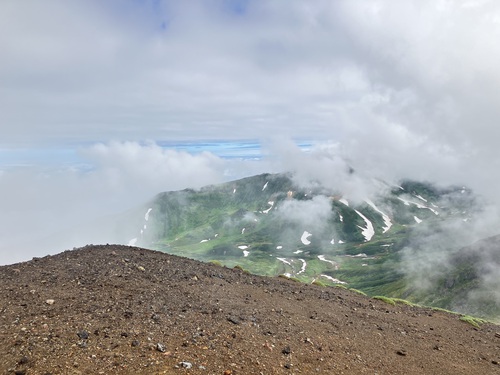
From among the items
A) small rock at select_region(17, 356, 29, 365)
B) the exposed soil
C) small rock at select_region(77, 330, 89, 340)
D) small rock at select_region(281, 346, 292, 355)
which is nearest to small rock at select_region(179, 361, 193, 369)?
the exposed soil

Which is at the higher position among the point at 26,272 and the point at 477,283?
the point at 26,272

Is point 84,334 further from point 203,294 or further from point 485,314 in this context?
point 485,314

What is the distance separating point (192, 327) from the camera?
18125mm

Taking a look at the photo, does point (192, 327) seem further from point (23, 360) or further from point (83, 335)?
point (23, 360)

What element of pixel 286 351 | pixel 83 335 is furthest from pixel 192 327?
pixel 83 335

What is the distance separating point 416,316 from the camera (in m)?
31.9

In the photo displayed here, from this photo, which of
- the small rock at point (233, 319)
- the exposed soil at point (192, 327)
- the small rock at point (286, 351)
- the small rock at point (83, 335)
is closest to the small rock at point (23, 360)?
the exposed soil at point (192, 327)

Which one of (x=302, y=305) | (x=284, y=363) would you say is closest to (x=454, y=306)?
(x=302, y=305)

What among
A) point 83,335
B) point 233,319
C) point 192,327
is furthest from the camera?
point 233,319

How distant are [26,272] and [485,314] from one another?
15998cm

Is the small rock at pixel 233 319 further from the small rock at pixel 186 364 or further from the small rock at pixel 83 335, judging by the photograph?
the small rock at pixel 83 335

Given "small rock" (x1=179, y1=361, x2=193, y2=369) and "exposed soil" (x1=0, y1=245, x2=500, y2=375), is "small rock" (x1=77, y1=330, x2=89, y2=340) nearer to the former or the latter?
"exposed soil" (x1=0, y1=245, x2=500, y2=375)

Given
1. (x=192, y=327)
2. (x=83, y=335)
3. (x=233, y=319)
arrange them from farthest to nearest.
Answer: (x=233, y=319), (x=192, y=327), (x=83, y=335)

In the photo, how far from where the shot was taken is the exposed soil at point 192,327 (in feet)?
48.6
